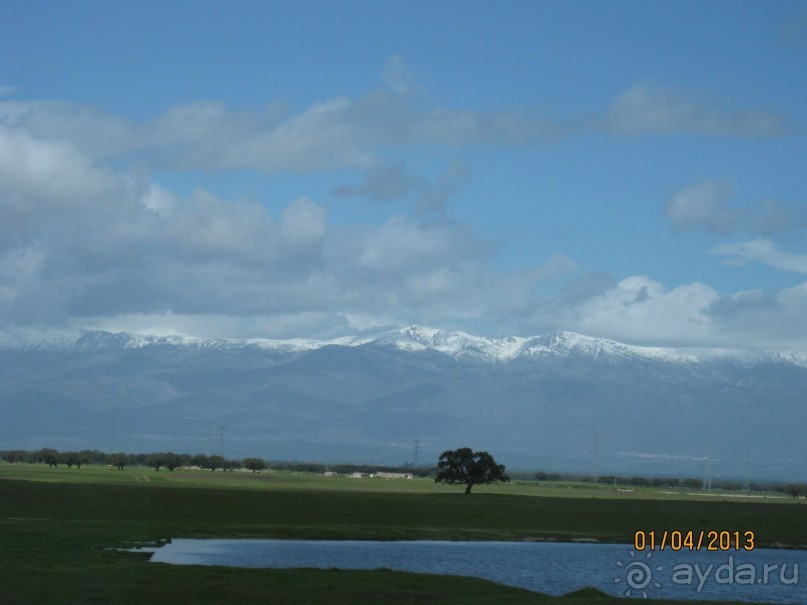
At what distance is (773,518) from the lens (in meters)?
122

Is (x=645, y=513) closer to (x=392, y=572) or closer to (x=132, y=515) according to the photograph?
(x=132, y=515)

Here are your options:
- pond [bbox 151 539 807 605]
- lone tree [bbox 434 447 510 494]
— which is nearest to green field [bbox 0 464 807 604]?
pond [bbox 151 539 807 605]

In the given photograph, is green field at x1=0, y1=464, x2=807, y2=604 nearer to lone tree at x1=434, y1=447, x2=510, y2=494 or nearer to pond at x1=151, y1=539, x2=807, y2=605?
pond at x1=151, y1=539, x2=807, y2=605

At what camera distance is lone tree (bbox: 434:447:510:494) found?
154 m

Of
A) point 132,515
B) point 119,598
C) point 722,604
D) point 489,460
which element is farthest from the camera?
point 489,460

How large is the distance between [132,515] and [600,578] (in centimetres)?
4863

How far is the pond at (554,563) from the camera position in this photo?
2618 inches

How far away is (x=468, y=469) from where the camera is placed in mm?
154875

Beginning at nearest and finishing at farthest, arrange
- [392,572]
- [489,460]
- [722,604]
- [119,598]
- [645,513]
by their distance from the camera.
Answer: [119,598] → [722,604] → [392,572] → [645,513] → [489,460]

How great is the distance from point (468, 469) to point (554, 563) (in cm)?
7502

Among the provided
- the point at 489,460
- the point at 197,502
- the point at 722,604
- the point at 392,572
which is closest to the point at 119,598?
the point at 392,572

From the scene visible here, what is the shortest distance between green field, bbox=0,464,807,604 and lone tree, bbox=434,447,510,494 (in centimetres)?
677

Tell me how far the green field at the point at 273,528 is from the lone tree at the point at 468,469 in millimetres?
6770

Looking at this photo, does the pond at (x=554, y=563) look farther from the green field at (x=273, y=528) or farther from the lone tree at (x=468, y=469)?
the lone tree at (x=468, y=469)
